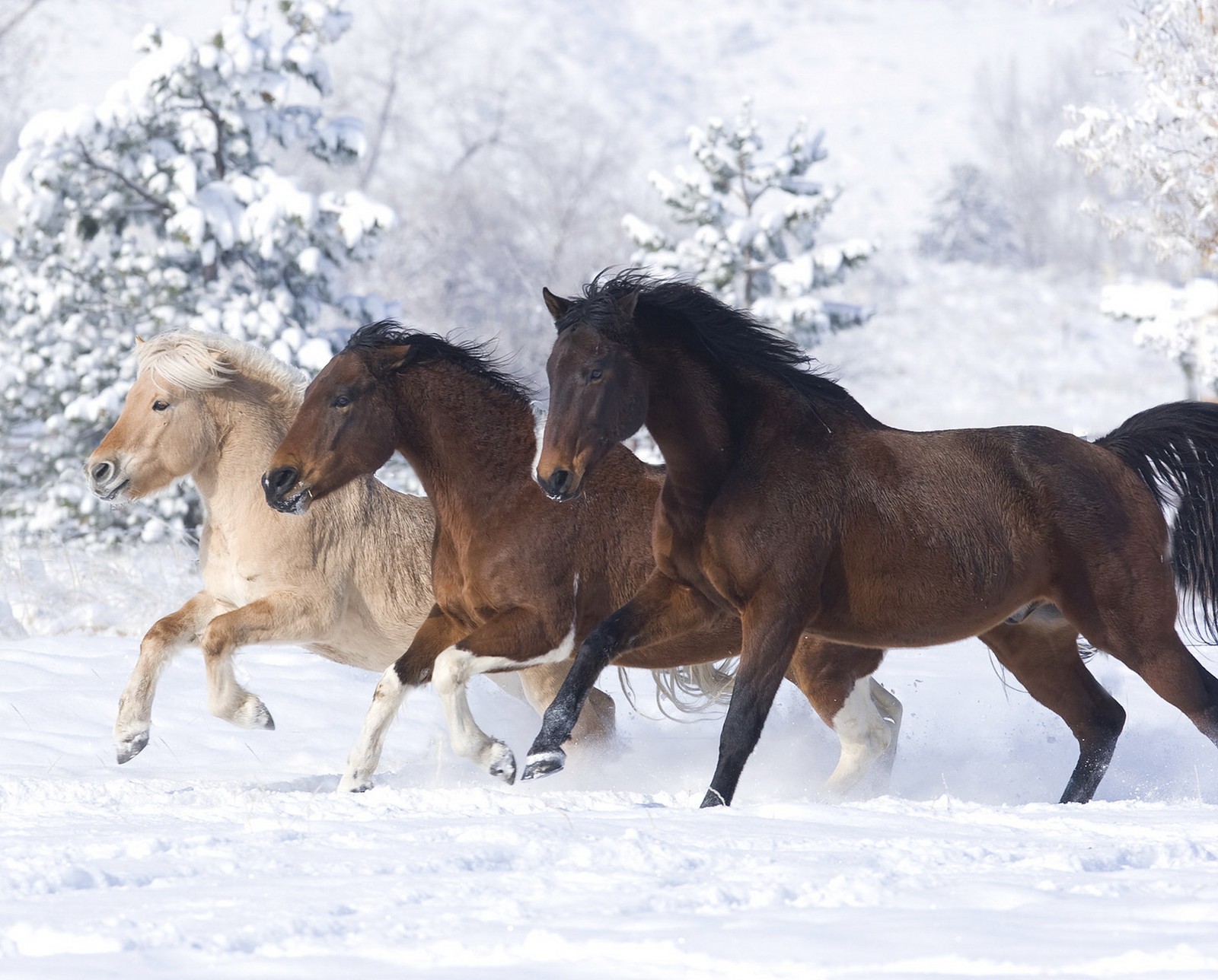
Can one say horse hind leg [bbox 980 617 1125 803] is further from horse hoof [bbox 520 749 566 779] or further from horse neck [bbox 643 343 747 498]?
horse hoof [bbox 520 749 566 779]

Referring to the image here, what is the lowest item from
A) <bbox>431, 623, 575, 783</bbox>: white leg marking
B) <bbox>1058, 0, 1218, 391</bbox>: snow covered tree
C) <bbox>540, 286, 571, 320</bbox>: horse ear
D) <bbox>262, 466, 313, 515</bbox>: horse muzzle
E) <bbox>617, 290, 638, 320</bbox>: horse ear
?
<bbox>431, 623, 575, 783</bbox>: white leg marking

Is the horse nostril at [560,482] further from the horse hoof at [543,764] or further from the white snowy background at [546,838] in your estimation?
the white snowy background at [546,838]

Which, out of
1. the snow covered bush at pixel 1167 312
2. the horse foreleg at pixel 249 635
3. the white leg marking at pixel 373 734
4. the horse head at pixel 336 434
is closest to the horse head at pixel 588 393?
the horse head at pixel 336 434

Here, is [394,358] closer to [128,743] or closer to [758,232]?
[128,743]

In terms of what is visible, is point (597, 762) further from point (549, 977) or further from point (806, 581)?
point (549, 977)

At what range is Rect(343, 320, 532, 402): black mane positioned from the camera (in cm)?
591

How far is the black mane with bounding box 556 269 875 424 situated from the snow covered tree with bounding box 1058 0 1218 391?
11.3 meters

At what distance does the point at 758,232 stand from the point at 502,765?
60.3 feet

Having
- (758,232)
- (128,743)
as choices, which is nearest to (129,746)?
(128,743)

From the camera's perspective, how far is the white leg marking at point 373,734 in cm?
534

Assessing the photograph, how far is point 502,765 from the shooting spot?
551 centimetres

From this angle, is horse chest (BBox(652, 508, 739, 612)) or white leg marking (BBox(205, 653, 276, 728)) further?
white leg marking (BBox(205, 653, 276, 728))

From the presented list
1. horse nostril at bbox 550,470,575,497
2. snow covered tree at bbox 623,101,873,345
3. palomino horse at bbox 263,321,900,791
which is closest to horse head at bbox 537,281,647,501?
horse nostril at bbox 550,470,575,497

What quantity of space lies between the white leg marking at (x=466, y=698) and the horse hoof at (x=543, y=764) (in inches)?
23.0
